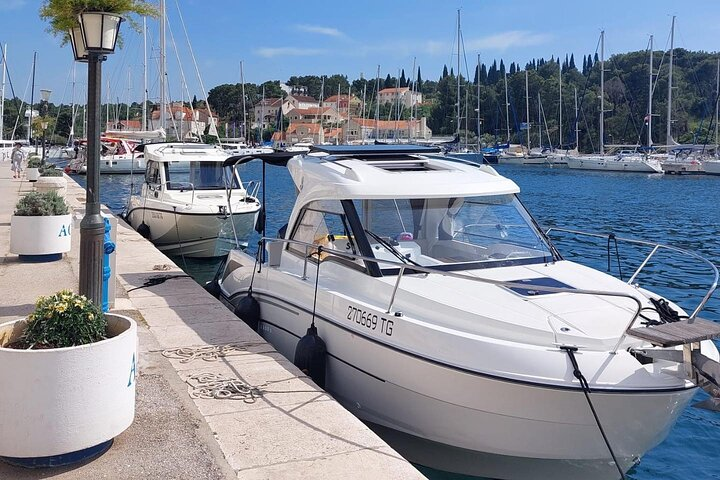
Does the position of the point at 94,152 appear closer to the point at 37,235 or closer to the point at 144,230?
the point at 37,235

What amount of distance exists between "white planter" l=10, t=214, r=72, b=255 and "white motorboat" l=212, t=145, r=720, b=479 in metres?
4.58

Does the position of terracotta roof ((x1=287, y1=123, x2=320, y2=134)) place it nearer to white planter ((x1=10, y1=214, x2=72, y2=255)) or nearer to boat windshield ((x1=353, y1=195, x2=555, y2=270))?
white planter ((x1=10, y1=214, x2=72, y2=255))

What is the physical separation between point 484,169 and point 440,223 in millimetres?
1276

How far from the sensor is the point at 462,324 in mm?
6109

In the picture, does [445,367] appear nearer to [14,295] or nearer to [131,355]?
[131,355]

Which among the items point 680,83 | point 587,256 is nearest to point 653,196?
point 587,256

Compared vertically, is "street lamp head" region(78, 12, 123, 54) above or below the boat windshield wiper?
above

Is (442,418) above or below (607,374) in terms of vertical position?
below

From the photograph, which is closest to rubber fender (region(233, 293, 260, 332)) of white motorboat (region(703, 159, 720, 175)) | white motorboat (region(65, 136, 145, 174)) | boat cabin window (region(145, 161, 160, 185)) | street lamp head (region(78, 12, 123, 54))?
street lamp head (region(78, 12, 123, 54))

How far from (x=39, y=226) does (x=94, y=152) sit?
548 cm

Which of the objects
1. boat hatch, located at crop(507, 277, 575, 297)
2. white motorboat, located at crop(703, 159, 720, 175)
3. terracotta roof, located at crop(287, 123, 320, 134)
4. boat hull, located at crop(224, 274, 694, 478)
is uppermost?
terracotta roof, located at crop(287, 123, 320, 134)

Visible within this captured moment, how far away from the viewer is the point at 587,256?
61.1ft

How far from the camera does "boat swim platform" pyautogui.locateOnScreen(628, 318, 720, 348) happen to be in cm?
532

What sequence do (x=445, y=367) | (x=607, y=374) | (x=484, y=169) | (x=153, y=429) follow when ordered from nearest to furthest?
(x=153, y=429) → (x=607, y=374) → (x=445, y=367) → (x=484, y=169)
